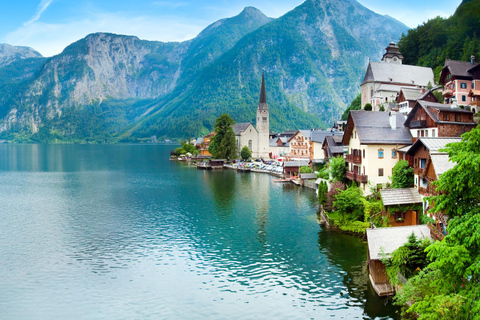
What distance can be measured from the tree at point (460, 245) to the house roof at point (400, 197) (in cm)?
2058

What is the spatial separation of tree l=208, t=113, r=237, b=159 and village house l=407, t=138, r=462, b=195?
95.6 m

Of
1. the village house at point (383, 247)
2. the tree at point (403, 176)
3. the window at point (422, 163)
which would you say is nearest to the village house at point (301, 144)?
the tree at point (403, 176)

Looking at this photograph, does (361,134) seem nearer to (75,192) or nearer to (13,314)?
(13,314)

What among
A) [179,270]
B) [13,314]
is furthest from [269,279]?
[13,314]

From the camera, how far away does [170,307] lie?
1001 inches

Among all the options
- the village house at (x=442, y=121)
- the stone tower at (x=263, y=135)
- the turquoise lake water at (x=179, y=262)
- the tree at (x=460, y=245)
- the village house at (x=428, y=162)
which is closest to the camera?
the tree at (x=460, y=245)

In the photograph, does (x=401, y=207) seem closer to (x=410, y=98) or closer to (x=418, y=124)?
(x=418, y=124)

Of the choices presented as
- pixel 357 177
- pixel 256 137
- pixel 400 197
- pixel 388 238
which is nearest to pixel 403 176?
pixel 400 197

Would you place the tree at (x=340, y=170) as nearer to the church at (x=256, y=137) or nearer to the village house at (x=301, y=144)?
the village house at (x=301, y=144)

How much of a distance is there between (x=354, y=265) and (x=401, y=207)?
9009 mm

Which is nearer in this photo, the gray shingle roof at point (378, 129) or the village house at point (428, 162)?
the village house at point (428, 162)

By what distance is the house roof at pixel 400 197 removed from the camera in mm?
36531

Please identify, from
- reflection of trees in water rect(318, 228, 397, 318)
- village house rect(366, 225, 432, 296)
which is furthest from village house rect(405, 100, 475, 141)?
village house rect(366, 225, 432, 296)

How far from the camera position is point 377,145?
4550 centimetres
